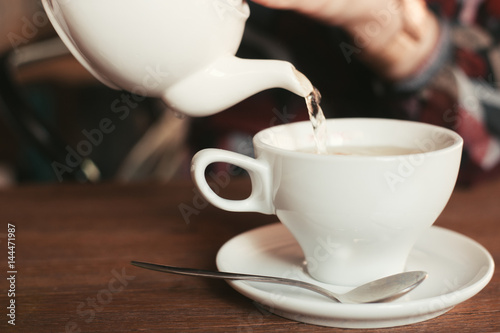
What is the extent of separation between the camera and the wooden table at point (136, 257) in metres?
0.47

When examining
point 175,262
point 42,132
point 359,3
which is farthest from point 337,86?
point 175,262

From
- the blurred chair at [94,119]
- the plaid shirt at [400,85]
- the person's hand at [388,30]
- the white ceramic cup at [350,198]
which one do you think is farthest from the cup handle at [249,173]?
the blurred chair at [94,119]

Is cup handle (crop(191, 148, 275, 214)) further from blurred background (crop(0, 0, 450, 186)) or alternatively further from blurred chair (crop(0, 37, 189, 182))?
blurred chair (crop(0, 37, 189, 182))

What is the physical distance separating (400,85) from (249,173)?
559 mm

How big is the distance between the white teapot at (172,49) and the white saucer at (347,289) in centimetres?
17

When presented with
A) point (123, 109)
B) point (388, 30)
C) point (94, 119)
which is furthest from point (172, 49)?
point (94, 119)

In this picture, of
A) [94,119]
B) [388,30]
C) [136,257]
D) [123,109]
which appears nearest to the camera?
[136,257]

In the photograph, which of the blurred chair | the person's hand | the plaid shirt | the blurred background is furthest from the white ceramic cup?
the blurred chair

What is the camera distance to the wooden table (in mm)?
470

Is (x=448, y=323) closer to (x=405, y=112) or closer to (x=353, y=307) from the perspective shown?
(x=353, y=307)

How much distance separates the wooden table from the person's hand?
251 mm

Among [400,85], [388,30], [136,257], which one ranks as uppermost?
[388,30]

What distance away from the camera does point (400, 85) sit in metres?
0.99

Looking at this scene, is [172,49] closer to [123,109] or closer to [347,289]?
[347,289]
